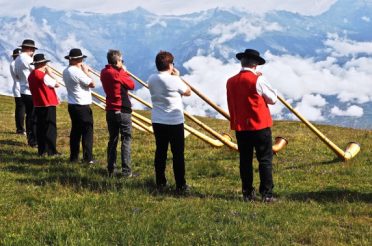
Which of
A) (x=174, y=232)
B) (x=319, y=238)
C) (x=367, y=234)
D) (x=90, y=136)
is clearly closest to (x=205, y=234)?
(x=174, y=232)

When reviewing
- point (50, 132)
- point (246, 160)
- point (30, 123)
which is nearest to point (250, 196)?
point (246, 160)

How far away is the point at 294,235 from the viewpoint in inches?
294

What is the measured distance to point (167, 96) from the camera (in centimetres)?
1025

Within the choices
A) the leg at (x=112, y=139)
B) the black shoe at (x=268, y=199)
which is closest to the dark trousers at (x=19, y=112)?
the leg at (x=112, y=139)

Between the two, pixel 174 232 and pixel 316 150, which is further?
pixel 316 150

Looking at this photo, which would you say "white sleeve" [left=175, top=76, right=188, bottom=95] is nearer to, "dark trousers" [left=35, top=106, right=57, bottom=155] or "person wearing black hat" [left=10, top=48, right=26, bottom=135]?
"dark trousers" [left=35, top=106, right=57, bottom=155]

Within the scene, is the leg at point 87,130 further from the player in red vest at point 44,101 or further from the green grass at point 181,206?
the player in red vest at point 44,101

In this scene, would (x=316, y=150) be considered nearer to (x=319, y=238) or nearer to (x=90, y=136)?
(x=90, y=136)

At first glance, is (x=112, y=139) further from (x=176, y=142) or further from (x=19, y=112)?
(x=19, y=112)

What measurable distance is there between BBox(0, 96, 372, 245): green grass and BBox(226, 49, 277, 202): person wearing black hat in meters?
0.48

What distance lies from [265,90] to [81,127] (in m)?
5.53

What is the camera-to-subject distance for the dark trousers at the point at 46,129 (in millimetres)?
14484

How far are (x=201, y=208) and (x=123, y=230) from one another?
193 cm

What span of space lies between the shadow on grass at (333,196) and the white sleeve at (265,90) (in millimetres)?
2193
